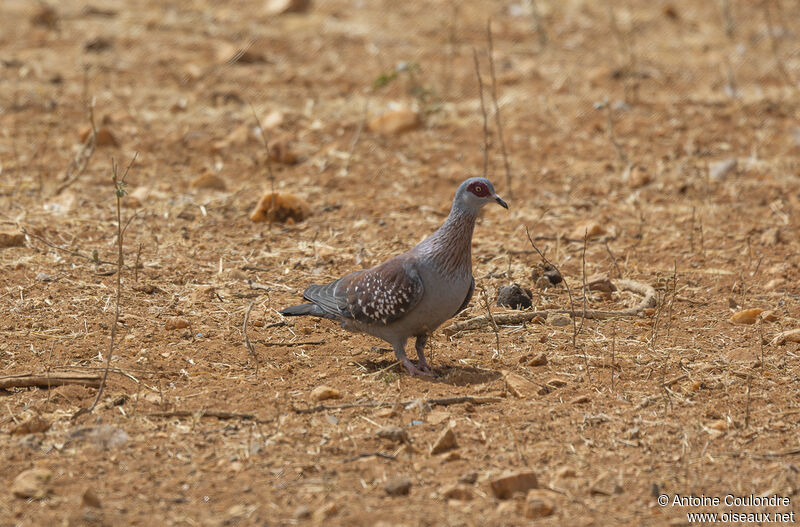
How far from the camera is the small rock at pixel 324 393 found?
4.81 m

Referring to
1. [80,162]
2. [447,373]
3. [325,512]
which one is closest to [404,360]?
[447,373]

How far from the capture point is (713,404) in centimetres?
484

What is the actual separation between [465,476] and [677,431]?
113cm

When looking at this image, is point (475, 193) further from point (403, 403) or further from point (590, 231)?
point (590, 231)

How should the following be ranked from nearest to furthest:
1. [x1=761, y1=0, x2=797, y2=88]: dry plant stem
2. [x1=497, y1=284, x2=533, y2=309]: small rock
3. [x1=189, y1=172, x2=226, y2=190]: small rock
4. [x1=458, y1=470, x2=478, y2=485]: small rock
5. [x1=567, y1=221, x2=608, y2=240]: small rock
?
[x1=458, y1=470, x2=478, y2=485]: small rock, [x1=497, y1=284, x2=533, y2=309]: small rock, [x1=567, y1=221, x2=608, y2=240]: small rock, [x1=189, y1=172, x2=226, y2=190]: small rock, [x1=761, y1=0, x2=797, y2=88]: dry plant stem

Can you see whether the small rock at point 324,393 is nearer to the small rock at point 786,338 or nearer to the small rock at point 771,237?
the small rock at point 786,338

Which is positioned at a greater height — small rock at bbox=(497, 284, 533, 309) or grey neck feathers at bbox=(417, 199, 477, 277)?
grey neck feathers at bbox=(417, 199, 477, 277)

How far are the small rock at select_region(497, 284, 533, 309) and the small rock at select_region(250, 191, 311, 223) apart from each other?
2.16 m

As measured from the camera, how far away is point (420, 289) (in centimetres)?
514

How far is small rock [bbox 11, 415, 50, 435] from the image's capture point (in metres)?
4.36

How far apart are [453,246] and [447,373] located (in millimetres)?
693

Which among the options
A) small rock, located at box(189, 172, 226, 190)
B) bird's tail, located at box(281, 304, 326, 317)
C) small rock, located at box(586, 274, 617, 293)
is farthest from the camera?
small rock, located at box(189, 172, 226, 190)

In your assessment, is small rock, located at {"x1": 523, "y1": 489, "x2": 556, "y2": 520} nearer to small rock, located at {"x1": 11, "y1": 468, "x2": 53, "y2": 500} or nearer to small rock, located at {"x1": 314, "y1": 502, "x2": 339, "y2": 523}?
small rock, located at {"x1": 314, "y1": 502, "x2": 339, "y2": 523}

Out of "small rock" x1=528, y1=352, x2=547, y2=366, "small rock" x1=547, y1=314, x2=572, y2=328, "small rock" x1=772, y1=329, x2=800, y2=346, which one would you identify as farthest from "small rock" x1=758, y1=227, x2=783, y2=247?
"small rock" x1=528, y1=352, x2=547, y2=366
